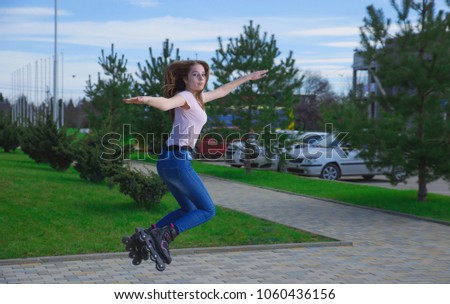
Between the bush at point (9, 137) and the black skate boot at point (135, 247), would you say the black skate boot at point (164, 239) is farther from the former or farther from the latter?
the bush at point (9, 137)

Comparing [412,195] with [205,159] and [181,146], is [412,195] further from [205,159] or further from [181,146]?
[205,159]

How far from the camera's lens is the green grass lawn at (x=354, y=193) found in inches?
570

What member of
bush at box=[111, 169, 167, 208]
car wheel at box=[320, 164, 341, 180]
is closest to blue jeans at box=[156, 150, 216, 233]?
bush at box=[111, 169, 167, 208]

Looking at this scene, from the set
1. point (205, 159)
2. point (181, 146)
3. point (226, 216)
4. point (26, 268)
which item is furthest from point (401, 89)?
point (205, 159)

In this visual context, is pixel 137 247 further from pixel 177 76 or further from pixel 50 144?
pixel 50 144

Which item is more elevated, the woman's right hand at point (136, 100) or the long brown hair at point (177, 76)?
the long brown hair at point (177, 76)

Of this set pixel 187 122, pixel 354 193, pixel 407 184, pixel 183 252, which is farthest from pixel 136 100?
pixel 407 184

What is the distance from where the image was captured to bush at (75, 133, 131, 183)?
15.6 metres

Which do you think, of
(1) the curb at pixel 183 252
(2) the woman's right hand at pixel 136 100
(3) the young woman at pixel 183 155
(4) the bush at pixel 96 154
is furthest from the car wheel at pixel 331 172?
(2) the woman's right hand at pixel 136 100

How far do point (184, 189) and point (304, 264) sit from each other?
387 cm

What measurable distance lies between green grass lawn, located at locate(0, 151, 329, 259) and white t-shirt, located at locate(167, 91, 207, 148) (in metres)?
4.33

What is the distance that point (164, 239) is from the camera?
5199 mm

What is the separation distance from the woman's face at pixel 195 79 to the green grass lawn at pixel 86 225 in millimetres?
4381

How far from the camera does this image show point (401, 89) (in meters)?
14.6
